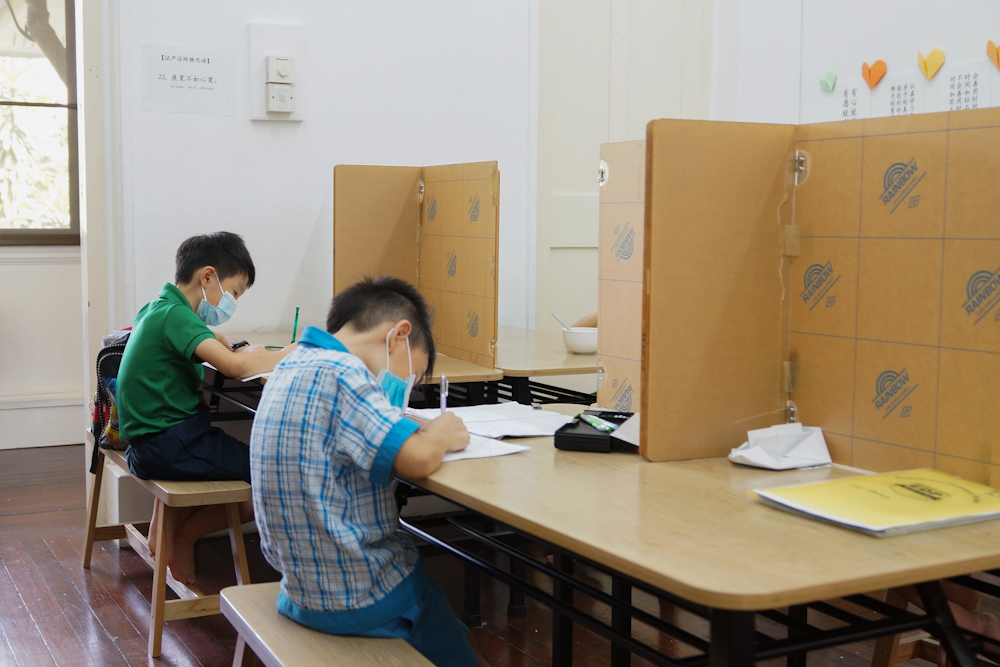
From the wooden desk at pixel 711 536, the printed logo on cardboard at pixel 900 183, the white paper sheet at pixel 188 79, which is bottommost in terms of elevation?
the wooden desk at pixel 711 536

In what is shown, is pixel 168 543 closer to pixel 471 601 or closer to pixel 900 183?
pixel 471 601

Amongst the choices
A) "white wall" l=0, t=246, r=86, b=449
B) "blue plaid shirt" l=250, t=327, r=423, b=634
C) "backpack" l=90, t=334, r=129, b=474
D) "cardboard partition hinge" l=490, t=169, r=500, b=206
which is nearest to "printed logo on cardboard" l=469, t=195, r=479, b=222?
"cardboard partition hinge" l=490, t=169, r=500, b=206

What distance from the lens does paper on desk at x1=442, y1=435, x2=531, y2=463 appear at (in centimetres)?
151

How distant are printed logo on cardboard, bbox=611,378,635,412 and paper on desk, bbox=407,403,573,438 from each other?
119mm

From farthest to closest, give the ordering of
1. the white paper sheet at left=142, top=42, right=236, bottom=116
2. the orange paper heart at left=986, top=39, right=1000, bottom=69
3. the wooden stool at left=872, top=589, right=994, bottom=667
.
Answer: the white paper sheet at left=142, top=42, right=236, bottom=116 < the orange paper heart at left=986, top=39, right=1000, bottom=69 < the wooden stool at left=872, top=589, right=994, bottom=667

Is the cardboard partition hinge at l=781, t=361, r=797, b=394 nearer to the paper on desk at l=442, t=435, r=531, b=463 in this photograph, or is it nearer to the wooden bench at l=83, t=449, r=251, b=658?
the paper on desk at l=442, t=435, r=531, b=463

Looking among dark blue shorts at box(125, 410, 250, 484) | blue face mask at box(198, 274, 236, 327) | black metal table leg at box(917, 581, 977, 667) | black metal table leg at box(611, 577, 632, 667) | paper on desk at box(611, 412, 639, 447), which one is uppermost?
blue face mask at box(198, 274, 236, 327)

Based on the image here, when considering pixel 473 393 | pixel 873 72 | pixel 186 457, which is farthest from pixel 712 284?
pixel 873 72

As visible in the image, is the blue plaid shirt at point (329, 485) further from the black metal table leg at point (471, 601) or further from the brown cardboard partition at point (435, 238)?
the brown cardboard partition at point (435, 238)

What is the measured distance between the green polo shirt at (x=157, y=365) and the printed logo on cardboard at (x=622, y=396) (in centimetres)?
108

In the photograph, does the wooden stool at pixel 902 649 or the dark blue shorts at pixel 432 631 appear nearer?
the dark blue shorts at pixel 432 631

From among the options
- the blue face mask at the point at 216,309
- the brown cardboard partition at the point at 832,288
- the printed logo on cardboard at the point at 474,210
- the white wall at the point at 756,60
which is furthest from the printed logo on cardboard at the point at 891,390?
the white wall at the point at 756,60

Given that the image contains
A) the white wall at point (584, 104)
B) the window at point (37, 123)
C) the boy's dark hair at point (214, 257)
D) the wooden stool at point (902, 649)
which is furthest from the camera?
the window at point (37, 123)

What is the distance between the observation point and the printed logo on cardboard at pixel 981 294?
1.31 meters
